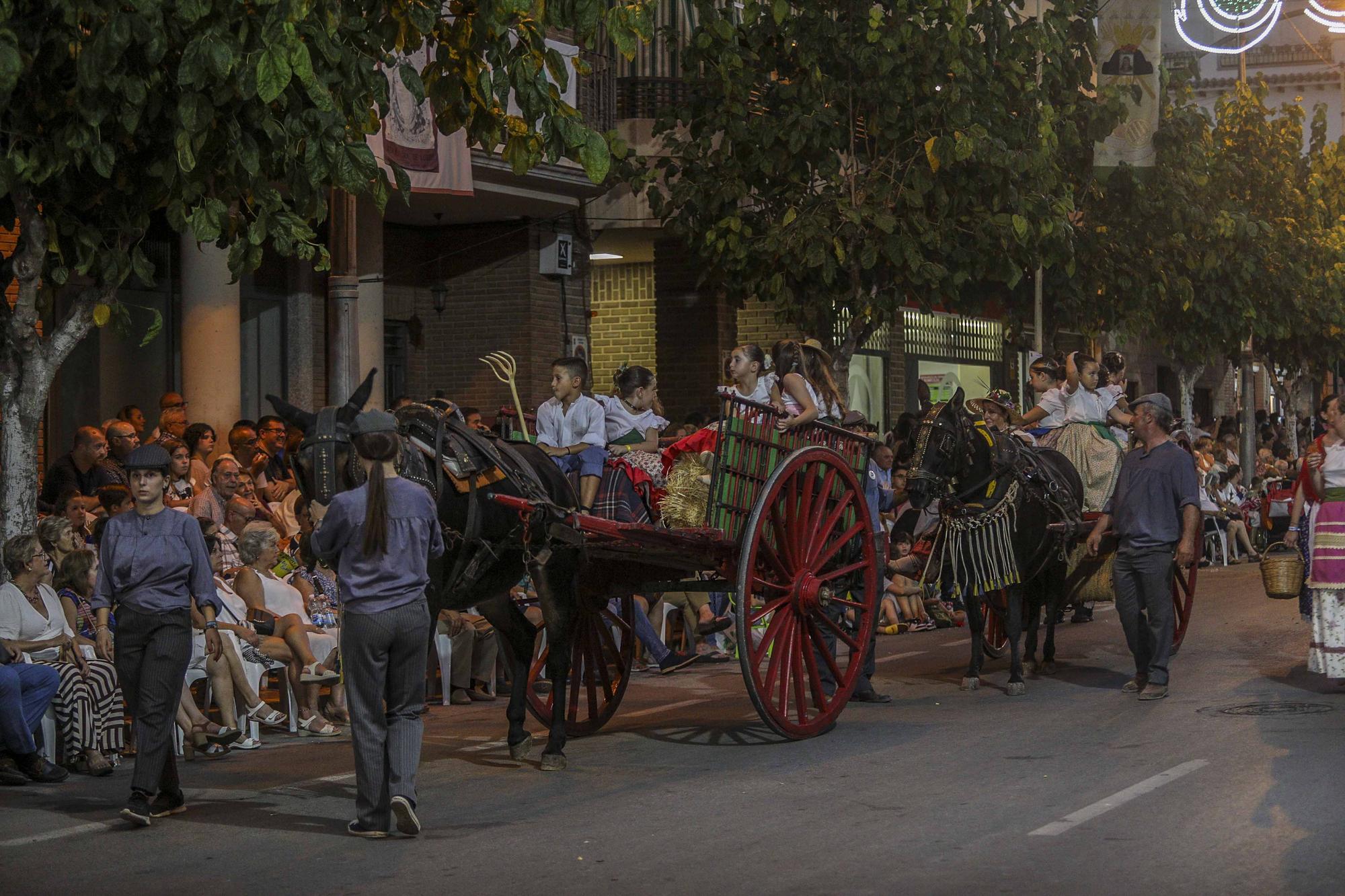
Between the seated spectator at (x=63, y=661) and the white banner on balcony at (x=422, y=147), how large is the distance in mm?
7652

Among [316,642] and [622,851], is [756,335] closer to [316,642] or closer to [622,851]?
[316,642]

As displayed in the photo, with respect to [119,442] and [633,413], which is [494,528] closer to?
[633,413]

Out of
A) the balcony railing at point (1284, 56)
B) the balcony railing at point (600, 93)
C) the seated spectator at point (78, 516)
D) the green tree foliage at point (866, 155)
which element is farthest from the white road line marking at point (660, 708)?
the balcony railing at point (1284, 56)

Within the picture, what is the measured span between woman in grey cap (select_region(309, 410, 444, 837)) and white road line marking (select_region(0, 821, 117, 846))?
4.31ft

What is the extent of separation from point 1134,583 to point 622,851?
5.79 m

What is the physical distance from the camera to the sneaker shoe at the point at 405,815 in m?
7.91

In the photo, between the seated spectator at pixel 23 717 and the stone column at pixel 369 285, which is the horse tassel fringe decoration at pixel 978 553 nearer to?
the seated spectator at pixel 23 717

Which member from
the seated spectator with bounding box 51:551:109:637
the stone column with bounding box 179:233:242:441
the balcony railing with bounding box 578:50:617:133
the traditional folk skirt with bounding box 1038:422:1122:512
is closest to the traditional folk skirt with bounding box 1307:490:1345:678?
the traditional folk skirt with bounding box 1038:422:1122:512

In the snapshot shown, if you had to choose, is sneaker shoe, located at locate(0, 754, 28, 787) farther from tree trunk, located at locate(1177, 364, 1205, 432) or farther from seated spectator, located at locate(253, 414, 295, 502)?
tree trunk, located at locate(1177, 364, 1205, 432)

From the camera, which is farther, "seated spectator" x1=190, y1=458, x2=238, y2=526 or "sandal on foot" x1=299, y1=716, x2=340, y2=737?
"seated spectator" x1=190, y1=458, x2=238, y2=526

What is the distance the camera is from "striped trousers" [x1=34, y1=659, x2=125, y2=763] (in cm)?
1016

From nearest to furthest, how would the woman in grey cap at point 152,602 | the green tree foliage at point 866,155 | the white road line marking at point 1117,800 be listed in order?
the white road line marking at point 1117,800
the woman in grey cap at point 152,602
the green tree foliage at point 866,155

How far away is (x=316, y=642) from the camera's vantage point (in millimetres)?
12258

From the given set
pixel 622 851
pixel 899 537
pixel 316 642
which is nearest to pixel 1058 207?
pixel 899 537
